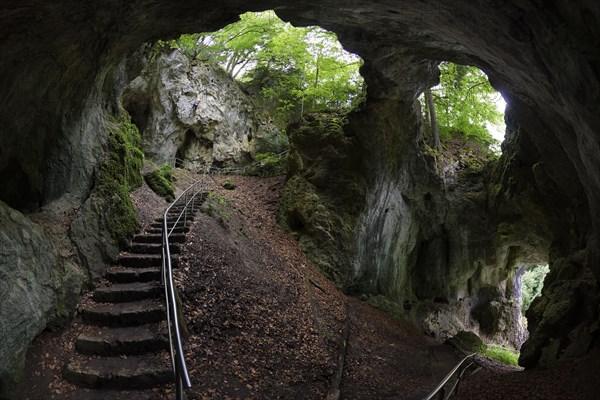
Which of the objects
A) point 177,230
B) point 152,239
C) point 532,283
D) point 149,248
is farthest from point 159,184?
point 532,283

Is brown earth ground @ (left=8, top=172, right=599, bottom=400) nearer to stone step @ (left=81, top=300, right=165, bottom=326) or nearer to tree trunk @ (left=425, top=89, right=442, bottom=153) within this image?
stone step @ (left=81, top=300, right=165, bottom=326)

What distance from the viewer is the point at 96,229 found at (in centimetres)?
788

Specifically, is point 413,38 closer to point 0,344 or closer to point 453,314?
point 0,344

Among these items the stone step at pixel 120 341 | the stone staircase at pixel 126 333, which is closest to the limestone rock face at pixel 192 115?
the stone staircase at pixel 126 333

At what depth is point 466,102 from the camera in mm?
16109

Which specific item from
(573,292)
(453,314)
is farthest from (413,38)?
(453,314)

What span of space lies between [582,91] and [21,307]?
752cm

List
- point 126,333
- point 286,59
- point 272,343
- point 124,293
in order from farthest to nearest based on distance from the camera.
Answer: point 286,59, point 272,343, point 124,293, point 126,333

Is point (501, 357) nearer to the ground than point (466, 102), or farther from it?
nearer to the ground

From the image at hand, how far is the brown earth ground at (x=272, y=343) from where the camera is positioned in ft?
18.1

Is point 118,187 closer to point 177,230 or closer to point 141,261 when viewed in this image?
point 177,230

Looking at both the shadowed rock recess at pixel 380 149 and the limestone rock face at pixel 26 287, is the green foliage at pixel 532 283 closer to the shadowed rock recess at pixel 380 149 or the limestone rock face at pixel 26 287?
the shadowed rock recess at pixel 380 149

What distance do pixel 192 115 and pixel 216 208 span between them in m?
12.2

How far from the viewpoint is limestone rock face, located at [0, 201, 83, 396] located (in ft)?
15.4
